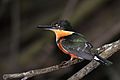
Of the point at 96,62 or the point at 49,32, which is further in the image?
the point at 49,32

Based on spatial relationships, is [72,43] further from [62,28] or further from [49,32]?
[49,32]

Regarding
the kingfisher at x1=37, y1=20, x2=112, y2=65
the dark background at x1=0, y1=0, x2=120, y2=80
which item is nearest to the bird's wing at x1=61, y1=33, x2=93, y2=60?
the kingfisher at x1=37, y1=20, x2=112, y2=65

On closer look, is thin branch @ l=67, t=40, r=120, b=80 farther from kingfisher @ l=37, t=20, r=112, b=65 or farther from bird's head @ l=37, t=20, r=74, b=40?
bird's head @ l=37, t=20, r=74, b=40

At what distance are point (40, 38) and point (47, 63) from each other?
0.30 m

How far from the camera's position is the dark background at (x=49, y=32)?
3027mm

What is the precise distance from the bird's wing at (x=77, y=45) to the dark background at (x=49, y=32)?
1140mm

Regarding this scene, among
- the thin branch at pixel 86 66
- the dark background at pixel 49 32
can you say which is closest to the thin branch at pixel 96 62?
the thin branch at pixel 86 66

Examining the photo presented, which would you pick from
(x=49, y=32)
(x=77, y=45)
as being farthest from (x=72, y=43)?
(x=49, y=32)

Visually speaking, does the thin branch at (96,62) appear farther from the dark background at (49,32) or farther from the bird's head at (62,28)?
the dark background at (49,32)

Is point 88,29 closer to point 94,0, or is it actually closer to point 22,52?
point 94,0

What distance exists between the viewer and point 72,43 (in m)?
1.69

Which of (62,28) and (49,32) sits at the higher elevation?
(62,28)

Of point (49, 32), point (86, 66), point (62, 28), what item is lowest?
point (49, 32)

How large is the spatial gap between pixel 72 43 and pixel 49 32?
151 centimetres
